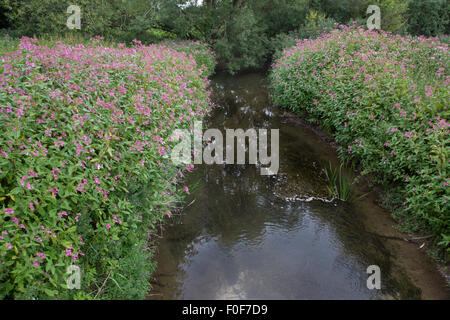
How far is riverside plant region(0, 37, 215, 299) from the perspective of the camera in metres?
2.30

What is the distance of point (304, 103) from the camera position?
8508mm

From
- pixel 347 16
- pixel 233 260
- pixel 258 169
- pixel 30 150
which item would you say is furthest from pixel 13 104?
pixel 347 16

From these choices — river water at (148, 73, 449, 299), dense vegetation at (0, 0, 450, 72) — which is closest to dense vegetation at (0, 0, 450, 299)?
river water at (148, 73, 449, 299)

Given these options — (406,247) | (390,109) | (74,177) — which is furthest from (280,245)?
(390,109)

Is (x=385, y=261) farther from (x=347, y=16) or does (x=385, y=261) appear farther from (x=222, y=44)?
(x=347, y=16)

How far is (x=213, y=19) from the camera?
1669cm

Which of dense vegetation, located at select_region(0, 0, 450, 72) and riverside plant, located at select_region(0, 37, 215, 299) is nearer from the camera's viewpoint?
riverside plant, located at select_region(0, 37, 215, 299)

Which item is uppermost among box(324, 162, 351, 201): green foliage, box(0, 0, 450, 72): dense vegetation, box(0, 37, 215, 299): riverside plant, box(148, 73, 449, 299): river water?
box(0, 0, 450, 72): dense vegetation

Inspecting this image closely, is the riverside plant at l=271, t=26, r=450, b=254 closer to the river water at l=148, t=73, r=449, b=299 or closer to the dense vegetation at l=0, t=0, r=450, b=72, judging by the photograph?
the river water at l=148, t=73, r=449, b=299

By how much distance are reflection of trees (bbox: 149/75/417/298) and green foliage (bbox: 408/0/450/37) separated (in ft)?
64.6

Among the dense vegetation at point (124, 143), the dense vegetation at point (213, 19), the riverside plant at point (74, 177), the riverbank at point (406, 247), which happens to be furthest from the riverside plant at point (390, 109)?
the dense vegetation at point (213, 19)

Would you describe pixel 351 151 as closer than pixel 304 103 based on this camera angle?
Yes

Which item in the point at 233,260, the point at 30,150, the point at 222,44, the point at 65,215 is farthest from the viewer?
the point at 222,44
